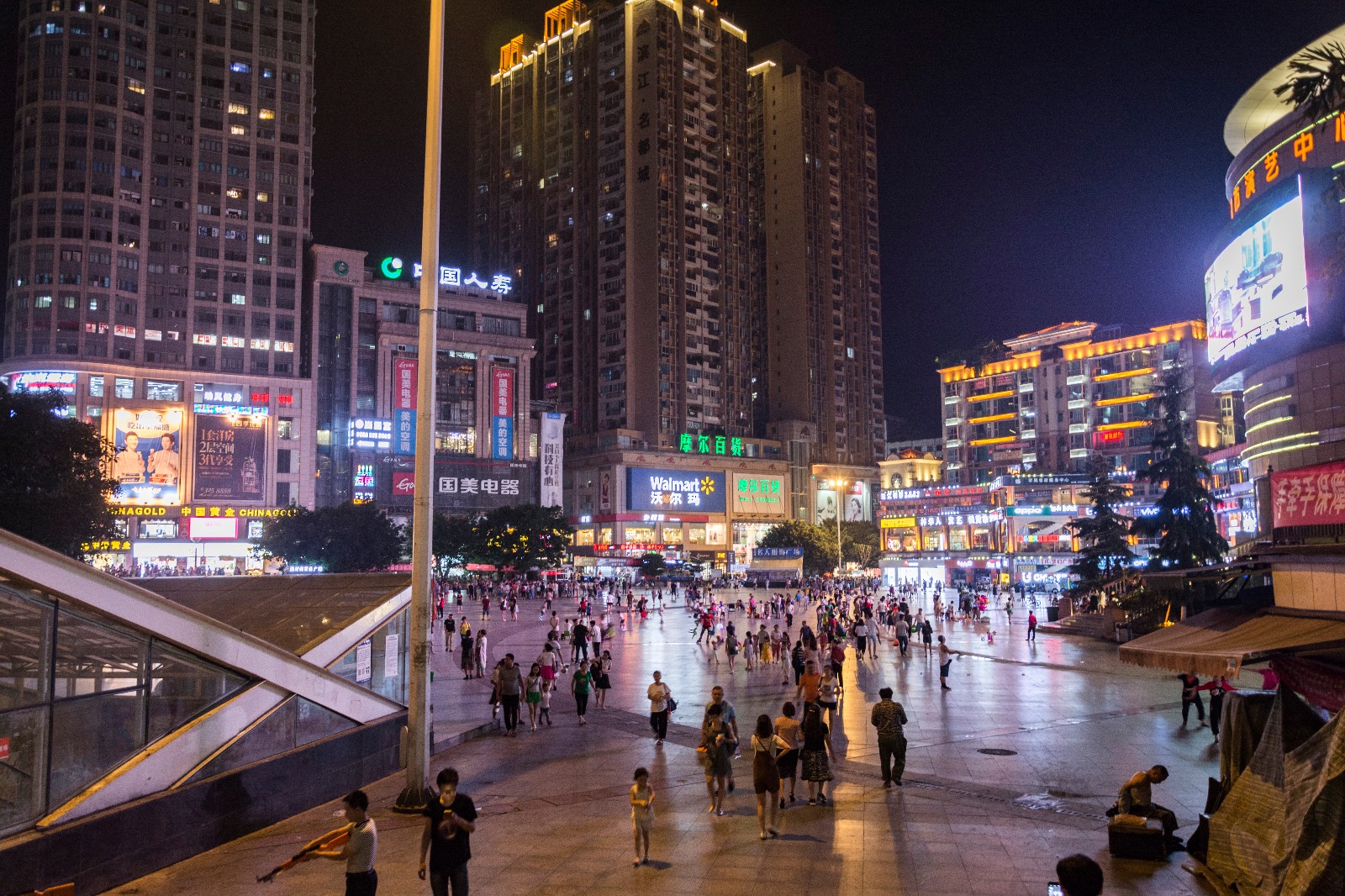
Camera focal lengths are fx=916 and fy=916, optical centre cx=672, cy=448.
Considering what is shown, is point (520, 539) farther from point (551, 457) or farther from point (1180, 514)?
point (1180, 514)

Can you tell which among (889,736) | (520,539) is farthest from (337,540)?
(889,736)

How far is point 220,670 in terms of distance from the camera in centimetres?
1027

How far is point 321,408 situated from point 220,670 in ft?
309

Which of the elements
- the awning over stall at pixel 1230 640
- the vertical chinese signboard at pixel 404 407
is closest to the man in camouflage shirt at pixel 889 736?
the awning over stall at pixel 1230 640

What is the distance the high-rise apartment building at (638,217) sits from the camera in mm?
115062

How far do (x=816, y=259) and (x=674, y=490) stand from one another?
4165 cm

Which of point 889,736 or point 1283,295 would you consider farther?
point 1283,295

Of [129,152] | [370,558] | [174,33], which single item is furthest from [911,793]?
[174,33]

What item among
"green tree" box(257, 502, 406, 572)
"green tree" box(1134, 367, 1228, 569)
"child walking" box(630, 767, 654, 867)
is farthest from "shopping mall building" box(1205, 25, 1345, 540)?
"green tree" box(257, 502, 406, 572)

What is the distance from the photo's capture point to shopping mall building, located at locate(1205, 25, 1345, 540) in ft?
118

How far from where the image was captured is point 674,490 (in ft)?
378

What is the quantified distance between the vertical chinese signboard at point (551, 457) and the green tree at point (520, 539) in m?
22.3

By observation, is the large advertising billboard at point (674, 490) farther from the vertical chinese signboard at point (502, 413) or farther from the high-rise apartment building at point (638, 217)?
the vertical chinese signboard at point (502, 413)

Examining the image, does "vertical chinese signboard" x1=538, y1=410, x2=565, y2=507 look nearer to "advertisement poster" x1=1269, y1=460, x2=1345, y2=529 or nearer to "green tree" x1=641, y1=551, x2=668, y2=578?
"green tree" x1=641, y1=551, x2=668, y2=578
